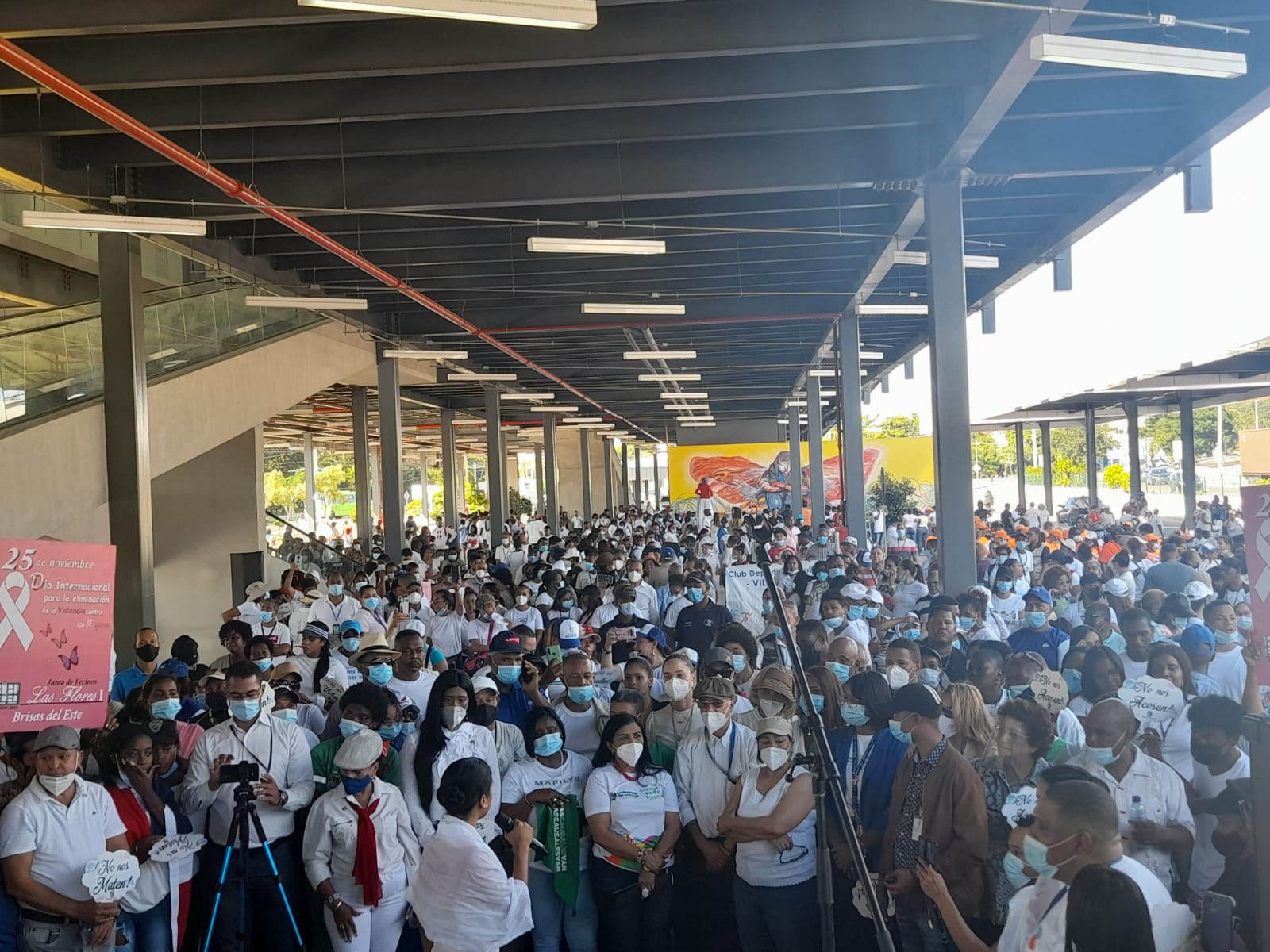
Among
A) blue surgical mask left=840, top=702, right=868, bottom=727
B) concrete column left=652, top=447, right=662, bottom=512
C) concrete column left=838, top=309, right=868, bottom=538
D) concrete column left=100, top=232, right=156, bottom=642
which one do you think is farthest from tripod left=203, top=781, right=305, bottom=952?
concrete column left=652, top=447, right=662, bottom=512

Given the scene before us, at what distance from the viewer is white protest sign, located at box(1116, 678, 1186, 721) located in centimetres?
623

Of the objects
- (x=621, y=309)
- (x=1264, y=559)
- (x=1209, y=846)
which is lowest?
(x=1209, y=846)

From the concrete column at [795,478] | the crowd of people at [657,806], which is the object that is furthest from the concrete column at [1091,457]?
the crowd of people at [657,806]

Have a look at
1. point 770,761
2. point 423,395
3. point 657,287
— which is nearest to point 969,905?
point 770,761

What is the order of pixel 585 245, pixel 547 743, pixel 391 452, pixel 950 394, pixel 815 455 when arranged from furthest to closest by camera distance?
pixel 815 455
pixel 391 452
pixel 950 394
pixel 585 245
pixel 547 743

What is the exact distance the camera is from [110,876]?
16.4 feet

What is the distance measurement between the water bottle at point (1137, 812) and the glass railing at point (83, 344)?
12552 millimetres

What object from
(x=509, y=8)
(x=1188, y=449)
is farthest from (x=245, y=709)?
(x=1188, y=449)

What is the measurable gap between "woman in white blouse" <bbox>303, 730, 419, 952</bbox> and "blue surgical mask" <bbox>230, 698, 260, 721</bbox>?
897 mm

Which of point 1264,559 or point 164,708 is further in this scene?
point 164,708

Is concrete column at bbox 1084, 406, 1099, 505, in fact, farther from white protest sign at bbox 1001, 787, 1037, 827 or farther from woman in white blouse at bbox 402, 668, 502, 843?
white protest sign at bbox 1001, 787, 1037, 827

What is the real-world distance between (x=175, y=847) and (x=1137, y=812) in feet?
14.1

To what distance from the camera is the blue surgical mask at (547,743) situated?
232 inches

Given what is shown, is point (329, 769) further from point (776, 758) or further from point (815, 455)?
point (815, 455)
